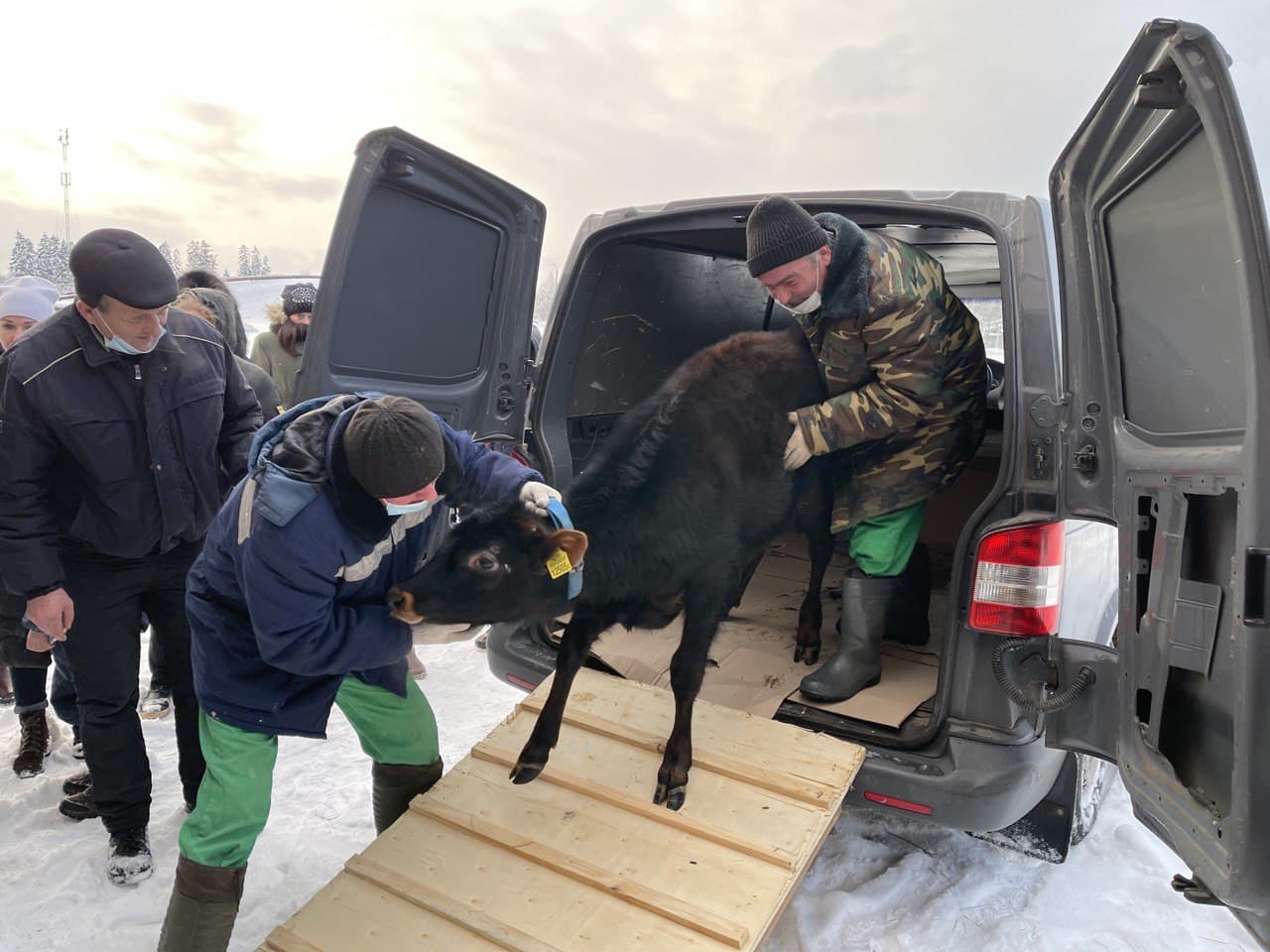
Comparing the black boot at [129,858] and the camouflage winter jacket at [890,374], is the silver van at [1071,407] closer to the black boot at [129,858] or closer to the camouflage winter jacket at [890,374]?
the camouflage winter jacket at [890,374]

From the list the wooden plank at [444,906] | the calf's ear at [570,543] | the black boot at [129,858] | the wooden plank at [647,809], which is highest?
the calf's ear at [570,543]

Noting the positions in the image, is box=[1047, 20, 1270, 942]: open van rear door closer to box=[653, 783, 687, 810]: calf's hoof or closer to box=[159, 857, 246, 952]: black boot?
box=[653, 783, 687, 810]: calf's hoof

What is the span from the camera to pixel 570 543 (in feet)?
7.21

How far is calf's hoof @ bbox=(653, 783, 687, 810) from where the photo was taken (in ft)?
7.97

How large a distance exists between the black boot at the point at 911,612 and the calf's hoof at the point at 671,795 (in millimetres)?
1377

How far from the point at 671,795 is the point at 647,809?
0.09m

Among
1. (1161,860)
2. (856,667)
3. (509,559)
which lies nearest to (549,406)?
(509,559)

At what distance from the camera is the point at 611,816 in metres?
2.41

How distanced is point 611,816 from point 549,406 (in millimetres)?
1881

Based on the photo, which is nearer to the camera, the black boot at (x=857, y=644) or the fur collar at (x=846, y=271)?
the fur collar at (x=846, y=271)

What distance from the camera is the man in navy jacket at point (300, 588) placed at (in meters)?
1.82

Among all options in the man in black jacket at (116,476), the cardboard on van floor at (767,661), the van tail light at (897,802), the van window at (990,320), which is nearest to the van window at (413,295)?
the man in black jacket at (116,476)

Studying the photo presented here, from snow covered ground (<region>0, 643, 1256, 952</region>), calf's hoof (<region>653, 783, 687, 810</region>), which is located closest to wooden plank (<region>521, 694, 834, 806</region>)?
calf's hoof (<region>653, 783, 687, 810</region>)

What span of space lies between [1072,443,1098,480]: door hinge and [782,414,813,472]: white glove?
3.09ft
